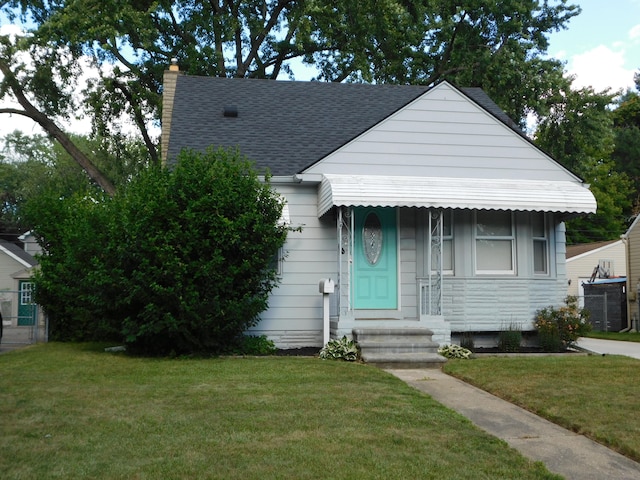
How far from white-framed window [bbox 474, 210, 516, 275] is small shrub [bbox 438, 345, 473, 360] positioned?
6.33 ft

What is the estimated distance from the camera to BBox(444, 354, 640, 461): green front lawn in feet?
17.9

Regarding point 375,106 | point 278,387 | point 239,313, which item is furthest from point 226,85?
point 278,387

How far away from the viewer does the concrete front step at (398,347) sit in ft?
30.7

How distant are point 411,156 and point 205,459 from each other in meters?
8.05

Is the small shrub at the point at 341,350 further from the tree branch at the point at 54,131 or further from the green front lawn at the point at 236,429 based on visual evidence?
the tree branch at the point at 54,131

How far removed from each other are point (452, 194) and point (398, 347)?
9.10 feet

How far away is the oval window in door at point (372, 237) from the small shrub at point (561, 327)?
3.06 m

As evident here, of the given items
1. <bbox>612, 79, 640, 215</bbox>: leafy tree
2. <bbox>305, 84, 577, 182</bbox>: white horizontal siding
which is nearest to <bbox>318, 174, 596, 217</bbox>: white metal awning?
<bbox>305, 84, 577, 182</bbox>: white horizontal siding

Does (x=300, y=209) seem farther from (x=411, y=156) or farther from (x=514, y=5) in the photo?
(x=514, y=5)

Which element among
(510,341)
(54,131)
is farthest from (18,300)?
(510,341)

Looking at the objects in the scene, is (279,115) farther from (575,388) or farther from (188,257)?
(575,388)

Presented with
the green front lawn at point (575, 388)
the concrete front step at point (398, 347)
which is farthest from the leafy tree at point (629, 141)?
the concrete front step at point (398, 347)

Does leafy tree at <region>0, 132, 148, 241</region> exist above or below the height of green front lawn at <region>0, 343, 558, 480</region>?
above

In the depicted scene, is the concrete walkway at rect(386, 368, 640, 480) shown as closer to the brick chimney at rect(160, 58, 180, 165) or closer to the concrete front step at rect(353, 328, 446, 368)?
the concrete front step at rect(353, 328, 446, 368)
